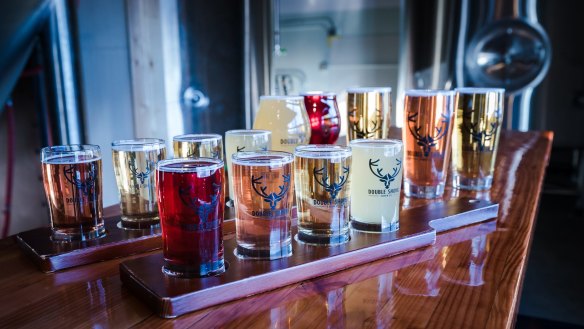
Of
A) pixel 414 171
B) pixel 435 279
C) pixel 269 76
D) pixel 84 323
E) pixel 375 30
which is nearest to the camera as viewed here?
pixel 84 323

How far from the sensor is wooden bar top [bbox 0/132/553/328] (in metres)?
0.59

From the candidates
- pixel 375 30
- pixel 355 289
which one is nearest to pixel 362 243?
pixel 355 289

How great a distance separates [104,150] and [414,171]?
170 centimetres

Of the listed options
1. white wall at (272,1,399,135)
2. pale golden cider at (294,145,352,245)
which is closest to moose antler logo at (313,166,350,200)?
pale golden cider at (294,145,352,245)

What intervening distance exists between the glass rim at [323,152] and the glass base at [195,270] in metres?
0.20

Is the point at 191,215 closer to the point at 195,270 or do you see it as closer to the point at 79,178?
the point at 195,270

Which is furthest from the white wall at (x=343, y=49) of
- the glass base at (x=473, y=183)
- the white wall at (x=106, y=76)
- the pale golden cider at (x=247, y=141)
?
the pale golden cider at (x=247, y=141)

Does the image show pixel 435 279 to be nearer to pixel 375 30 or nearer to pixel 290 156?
pixel 290 156

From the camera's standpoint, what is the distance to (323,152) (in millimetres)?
755

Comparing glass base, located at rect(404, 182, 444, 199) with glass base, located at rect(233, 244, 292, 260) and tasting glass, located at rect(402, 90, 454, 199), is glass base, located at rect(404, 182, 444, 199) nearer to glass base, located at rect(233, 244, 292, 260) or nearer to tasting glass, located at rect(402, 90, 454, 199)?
tasting glass, located at rect(402, 90, 454, 199)

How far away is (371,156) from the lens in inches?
32.4

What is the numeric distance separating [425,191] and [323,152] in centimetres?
45

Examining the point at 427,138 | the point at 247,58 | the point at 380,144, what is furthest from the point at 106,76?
the point at 380,144

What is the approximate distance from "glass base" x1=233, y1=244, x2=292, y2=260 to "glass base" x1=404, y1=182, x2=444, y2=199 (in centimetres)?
49
